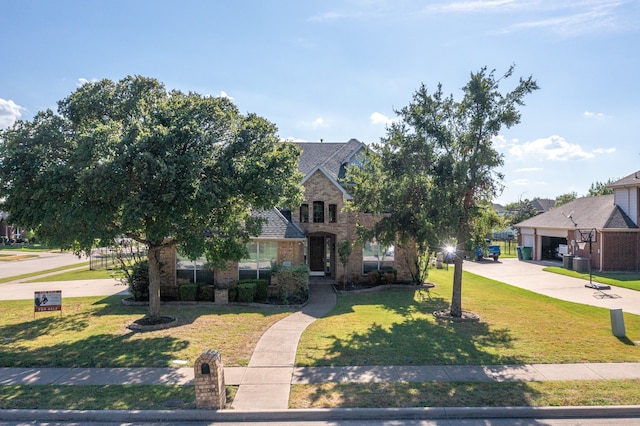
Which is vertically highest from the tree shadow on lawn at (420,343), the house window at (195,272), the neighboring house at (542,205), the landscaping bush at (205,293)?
the neighboring house at (542,205)

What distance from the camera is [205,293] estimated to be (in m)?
18.1

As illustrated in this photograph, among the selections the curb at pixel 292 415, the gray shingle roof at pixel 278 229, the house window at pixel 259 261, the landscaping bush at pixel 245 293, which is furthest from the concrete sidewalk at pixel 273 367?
the gray shingle roof at pixel 278 229

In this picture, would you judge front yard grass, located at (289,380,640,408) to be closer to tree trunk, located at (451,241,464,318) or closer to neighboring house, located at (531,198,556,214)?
tree trunk, located at (451,241,464,318)

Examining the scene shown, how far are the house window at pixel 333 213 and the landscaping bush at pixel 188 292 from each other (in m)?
8.00

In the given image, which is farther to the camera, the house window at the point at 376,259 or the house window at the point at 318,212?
the house window at the point at 376,259

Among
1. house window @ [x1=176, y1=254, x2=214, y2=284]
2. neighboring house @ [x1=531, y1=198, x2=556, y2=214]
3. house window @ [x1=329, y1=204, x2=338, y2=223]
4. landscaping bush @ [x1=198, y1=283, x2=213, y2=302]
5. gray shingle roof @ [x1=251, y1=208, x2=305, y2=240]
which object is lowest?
landscaping bush @ [x1=198, y1=283, x2=213, y2=302]

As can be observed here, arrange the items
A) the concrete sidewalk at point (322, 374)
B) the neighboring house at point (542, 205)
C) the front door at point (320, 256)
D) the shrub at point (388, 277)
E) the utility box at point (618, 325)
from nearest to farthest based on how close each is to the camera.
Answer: the concrete sidewalk at point (322, 374)
the utility box at point (618, 325)
the shrub at point (388, 277)
the front door at point (320, 256)
the neighboring house at point (542, 205)

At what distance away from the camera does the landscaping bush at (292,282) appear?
18.1 m

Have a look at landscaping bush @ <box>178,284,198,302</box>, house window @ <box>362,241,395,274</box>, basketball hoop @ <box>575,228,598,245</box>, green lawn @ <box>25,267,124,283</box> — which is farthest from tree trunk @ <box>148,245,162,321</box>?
basketball hoop @ <box>575,228,598,245</box>

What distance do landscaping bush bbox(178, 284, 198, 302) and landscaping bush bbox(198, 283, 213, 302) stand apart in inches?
6.9

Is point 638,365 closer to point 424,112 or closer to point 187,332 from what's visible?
point 424,112

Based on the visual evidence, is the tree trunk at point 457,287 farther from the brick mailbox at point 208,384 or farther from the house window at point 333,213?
the brick mailbox at point 208,384

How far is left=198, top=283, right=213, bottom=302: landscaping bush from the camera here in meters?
18.1

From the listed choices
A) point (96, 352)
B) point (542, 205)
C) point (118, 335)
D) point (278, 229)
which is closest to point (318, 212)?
point (278, 229)
